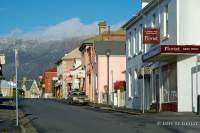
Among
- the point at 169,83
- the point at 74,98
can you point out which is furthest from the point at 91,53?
the point at 169,83

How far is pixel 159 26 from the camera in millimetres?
43281

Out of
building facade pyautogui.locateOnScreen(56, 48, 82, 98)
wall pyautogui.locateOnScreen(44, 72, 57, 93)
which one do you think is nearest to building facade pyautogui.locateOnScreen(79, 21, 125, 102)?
building facade pyautogui.locateOnScreen(56, 48, 82, 98)

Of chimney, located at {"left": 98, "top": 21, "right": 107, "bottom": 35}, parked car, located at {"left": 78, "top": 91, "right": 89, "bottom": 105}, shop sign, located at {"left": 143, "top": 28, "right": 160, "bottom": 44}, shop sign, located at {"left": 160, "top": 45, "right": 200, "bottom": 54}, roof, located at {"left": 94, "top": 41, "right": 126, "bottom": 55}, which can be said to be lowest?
parked car, located at {"left": 78, "top": 91, "right": 89, "bottom": 105}

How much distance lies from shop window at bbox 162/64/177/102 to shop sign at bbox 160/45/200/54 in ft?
8.95

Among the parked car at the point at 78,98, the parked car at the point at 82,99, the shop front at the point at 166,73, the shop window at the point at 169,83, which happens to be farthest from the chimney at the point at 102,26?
the shop window at the point at 169,83

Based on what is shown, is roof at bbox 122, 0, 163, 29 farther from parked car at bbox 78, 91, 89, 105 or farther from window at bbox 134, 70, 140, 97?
parked car at bbox 78, 91, 89, 105

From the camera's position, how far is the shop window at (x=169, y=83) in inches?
1582

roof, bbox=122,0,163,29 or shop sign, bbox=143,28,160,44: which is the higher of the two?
roof, bbox=122,0,163,29

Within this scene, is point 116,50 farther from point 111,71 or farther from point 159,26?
point 159,26

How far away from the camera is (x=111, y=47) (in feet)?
260

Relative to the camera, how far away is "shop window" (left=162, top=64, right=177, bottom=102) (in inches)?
1582

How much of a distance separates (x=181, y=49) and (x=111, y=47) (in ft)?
137

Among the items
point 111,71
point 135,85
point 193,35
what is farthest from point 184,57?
point 111,71

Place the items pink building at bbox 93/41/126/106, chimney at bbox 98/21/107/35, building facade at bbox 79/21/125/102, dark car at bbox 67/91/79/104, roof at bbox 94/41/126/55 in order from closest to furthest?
dark car at bbox 67/91/79/104 < pink building at bbox 93/41/126/106 < roof at bbox 94/41/126/55 < building facade at bbox 79/21/125/102 < chimney at bbox 98/21/107/35
